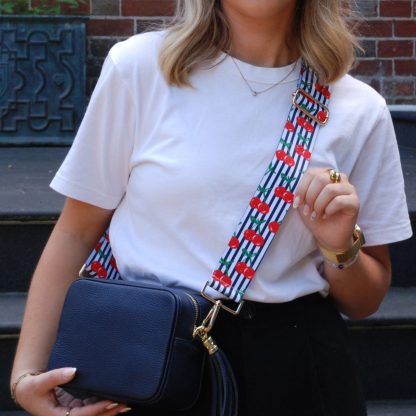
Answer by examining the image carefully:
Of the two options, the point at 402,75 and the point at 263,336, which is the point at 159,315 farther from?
the point at 402,75

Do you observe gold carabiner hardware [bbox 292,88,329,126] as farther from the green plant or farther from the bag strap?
the green plant

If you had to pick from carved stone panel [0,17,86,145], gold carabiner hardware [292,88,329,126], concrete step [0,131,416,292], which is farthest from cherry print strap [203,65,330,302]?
carved stone panel [0,17,86,145]

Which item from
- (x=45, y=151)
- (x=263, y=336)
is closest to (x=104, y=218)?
(x=263, y=336)

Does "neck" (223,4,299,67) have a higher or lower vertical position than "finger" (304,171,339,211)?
higher

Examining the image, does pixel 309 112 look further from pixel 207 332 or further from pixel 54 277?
pixel 54 277

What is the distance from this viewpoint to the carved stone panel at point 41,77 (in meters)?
4.82

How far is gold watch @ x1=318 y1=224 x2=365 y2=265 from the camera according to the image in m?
1.60

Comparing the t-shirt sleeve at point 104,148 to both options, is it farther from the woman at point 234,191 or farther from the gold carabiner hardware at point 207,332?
the gold carabiner hardware at point 207,332

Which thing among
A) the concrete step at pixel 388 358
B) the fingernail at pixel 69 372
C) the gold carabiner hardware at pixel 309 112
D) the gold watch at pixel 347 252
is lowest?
the concrete step at pixel 388 358

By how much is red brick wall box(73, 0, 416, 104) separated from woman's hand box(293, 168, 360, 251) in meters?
3.47

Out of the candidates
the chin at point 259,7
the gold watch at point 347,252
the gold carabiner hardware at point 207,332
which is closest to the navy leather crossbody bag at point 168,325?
the gold carabiner hardware at point 207,332

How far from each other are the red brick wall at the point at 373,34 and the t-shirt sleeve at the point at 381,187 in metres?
3.28

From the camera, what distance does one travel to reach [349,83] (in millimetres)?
1723

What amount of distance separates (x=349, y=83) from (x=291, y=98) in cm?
13
